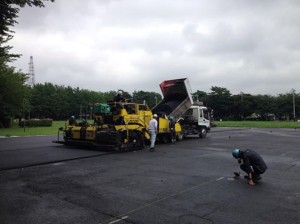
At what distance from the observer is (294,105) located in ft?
274

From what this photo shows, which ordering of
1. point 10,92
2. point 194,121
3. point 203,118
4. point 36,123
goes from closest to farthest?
1. point 194,121
2. point 203,118
3. point 10,92
4. point 36,123

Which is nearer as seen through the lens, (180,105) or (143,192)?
(143,192)

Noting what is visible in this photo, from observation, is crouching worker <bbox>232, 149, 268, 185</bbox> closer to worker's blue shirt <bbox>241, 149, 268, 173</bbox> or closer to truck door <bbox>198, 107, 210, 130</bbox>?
worker's blue shirt <bbox>241, 149, 268, 173</bbox>

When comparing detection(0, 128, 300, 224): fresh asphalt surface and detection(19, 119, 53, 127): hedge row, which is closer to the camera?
detection(0, 128, 300, 224): fresh asphalt surface

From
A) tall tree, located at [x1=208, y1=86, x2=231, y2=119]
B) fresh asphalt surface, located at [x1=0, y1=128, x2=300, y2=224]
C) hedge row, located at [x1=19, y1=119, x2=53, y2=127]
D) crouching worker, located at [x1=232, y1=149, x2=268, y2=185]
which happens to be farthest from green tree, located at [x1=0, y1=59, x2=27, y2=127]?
tall tree, located at [x1=208, y1=86, x2=231, y2=119]

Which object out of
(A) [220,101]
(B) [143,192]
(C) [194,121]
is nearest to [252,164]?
(B) [143,192]

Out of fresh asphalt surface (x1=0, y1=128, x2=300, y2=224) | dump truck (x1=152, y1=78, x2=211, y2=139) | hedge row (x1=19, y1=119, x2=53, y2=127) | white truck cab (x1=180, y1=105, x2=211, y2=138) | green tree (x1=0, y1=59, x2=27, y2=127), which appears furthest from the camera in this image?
hedge row (x1=19, y1=119, x2=53, y2=127)

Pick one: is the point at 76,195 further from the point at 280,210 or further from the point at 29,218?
the point at 280,210

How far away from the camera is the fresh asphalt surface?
5652 mm

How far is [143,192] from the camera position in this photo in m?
7.38

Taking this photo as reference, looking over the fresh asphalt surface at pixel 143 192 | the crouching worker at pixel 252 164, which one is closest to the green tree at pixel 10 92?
the fresh asphalt surface at pixel 143 192

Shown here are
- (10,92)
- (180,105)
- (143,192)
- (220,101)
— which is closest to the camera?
(143,192)

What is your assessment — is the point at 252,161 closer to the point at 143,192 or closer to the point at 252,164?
the point at 252,164

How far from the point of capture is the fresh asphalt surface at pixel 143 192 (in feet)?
18.5
